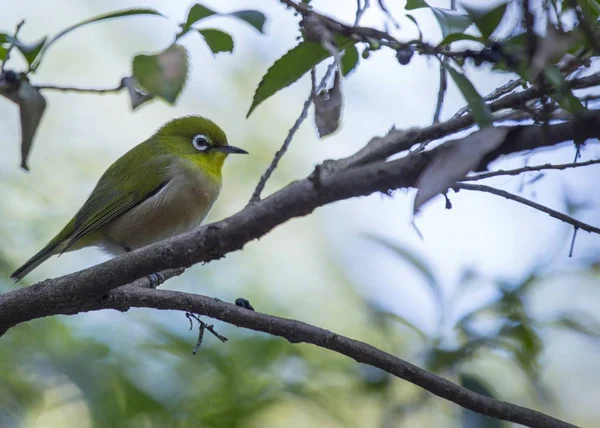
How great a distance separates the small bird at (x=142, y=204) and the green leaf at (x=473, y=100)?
4027 mm

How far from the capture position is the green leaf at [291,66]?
1.99m

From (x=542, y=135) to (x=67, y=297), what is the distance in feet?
5.93

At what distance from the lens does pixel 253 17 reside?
1806 mm

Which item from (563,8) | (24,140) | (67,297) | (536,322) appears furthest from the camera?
(536,322)

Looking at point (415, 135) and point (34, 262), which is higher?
point (415, 135)

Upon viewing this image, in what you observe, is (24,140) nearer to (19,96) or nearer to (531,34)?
(19,96)

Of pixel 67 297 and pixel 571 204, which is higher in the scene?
pixel 571 204

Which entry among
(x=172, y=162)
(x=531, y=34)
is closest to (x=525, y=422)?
(x=531, y=34)

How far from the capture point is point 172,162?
6152 mm

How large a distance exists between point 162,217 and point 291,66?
3.76 meters

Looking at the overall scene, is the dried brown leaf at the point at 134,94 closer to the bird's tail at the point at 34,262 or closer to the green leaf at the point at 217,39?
the green leaf at the point at 217,39

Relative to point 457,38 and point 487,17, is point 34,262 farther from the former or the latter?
point 487,17

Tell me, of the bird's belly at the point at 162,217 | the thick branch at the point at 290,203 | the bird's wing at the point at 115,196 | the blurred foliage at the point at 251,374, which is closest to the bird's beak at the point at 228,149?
the bird's wing at the point at 115,196

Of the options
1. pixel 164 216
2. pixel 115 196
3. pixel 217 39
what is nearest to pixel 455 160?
pixel 217 39
